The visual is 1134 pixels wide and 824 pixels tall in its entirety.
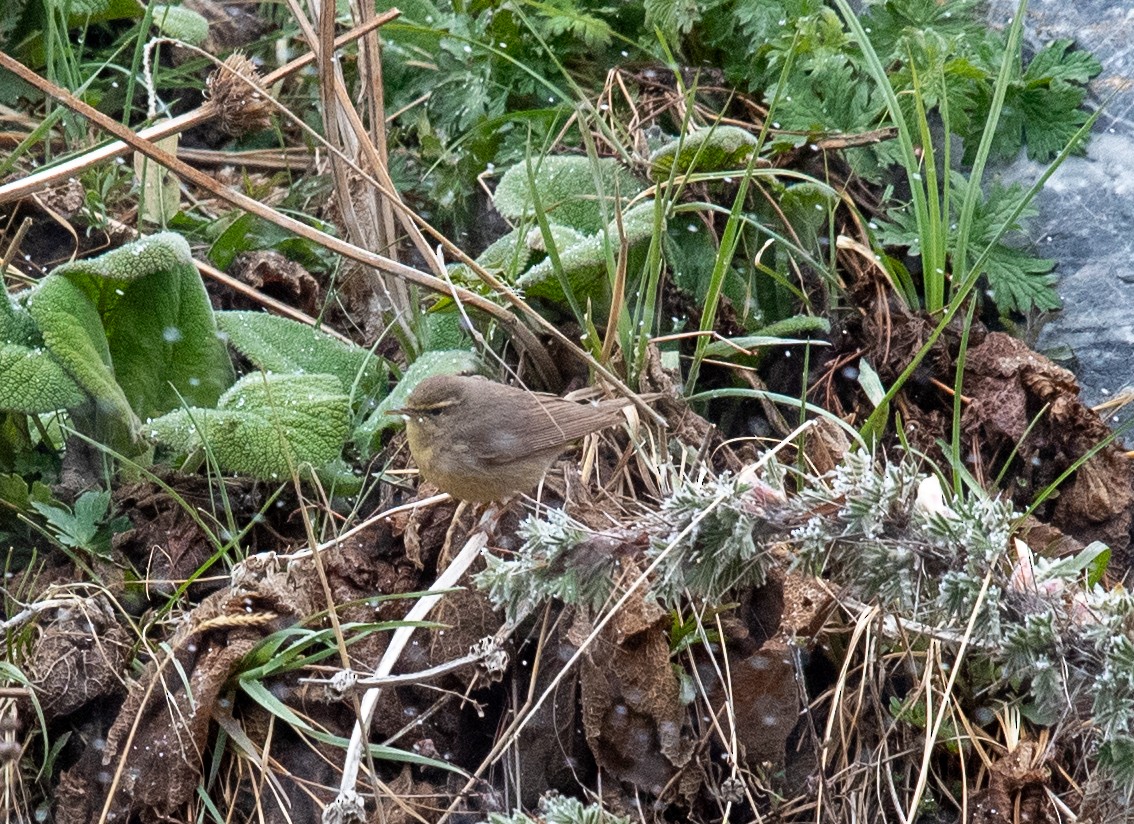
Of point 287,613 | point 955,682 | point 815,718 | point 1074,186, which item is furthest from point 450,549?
point 1074,186

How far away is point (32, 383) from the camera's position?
3477 mm

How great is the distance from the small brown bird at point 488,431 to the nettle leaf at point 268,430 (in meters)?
0.22

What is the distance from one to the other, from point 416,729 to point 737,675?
0.83 m

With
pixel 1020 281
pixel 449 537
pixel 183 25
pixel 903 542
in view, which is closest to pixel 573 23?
pixel 183 25

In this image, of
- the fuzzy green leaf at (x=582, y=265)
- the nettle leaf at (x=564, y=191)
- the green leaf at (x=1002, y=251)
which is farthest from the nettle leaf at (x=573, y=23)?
the green leaf at (x=1002, y=251)

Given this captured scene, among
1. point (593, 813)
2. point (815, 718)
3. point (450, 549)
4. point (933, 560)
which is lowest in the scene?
point (815, 718)

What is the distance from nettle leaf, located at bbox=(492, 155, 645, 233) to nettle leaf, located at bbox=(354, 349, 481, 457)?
61 centimetres

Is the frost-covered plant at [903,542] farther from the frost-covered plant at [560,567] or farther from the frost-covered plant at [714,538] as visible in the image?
the frost-covered plant at [560,567]

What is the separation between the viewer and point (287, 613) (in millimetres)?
3252

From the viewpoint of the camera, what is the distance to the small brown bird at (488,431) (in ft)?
11.3

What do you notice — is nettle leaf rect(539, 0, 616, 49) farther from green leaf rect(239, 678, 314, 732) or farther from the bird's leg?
green leaf rect(239, 678, 314, 732)

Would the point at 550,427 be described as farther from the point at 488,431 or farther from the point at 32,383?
the point at 32,383

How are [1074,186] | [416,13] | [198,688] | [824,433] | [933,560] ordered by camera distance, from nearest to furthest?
[933,560]
[198,688]
[824,433]
[1074,186]
[416,13]

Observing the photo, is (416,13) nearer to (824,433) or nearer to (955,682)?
(824,433)
